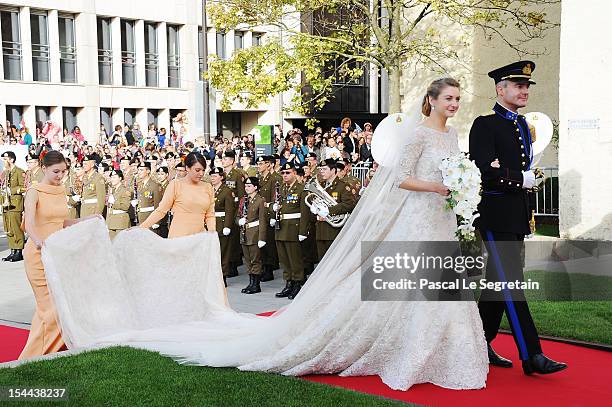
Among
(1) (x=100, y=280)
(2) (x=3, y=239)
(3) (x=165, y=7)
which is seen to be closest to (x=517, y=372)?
(1) (x=100, y=280)

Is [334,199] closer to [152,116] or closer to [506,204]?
[506,204]

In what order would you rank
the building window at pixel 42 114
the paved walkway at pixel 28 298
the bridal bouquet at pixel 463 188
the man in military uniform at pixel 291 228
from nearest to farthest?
the bridal bouquet at pixel 463 188, the paved walkway at pixel 28 298, the man in military uniform at pixel 291 228, the building window at pixel 42 114

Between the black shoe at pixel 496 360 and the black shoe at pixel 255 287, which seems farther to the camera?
the black shoe at pixel 255 287

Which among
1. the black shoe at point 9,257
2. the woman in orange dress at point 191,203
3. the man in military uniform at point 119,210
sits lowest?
the black shoe at point 9,257

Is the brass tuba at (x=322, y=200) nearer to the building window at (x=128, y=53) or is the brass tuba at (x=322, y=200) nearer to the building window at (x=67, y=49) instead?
the building window at (x=67, y=49)

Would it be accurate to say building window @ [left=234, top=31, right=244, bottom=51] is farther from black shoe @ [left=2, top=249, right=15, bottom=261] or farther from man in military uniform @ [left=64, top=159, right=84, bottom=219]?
black shoe @ [left=2, top=249, right=15, bottom=261]

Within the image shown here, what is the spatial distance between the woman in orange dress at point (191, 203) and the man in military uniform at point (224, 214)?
124 inches

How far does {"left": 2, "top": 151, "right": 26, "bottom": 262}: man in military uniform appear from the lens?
14.9 meters

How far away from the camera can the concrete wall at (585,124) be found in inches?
559

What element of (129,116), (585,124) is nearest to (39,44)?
(129,116)

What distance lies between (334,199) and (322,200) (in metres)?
0.15

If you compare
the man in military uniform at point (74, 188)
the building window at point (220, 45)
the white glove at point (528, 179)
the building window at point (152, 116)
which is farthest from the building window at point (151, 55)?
the white glove at point (528, 179)

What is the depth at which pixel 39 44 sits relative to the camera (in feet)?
98.6

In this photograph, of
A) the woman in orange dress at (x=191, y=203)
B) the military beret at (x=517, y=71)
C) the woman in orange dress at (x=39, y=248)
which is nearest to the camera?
the military beret at (x=517, y=71)
